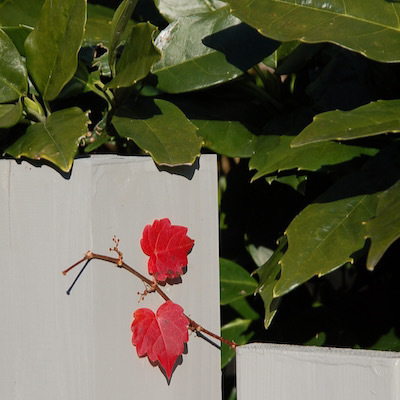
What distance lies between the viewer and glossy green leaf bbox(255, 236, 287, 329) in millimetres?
969

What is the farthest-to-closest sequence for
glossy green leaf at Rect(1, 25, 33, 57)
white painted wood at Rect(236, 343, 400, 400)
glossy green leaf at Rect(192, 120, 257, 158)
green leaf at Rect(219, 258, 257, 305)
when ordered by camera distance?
1. green leaf at Rect(219, 258, 257, 305)
2. glossy green leaf at Rect(192, 120, 257, 158)
3. glossy green leaf at Rect(1, 25, 33, 57)
4. white painted wood at Rect(236, 343, 400, 400)

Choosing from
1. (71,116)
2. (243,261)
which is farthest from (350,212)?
(243,261)

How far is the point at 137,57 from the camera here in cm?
99

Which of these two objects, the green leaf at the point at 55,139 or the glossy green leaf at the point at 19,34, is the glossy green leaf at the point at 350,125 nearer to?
the green leaf at the point at 55,139

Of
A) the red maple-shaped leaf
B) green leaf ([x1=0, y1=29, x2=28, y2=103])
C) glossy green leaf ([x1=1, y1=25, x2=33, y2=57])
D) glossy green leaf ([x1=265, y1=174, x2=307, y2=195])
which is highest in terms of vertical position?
glossy green leaf ([x1=1, y1=25, x2=33, y2=57])

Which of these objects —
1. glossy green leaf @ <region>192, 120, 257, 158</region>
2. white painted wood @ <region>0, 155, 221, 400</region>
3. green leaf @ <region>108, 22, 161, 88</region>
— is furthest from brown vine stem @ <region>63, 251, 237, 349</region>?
glossy green leaf @ <region>192, 120, 257, 158</region>

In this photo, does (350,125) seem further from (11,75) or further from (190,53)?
(11,75)

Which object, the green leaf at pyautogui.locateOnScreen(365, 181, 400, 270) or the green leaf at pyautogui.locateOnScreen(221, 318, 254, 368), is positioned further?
the green leaf at pyautogui.locateOnScreen(221, 318, 254, 368)

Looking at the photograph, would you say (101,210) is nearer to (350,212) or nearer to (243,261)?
(350,212)

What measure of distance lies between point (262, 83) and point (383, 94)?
25cm

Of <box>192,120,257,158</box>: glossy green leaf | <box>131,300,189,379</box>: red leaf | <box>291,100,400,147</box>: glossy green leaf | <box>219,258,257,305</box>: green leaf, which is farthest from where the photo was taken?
→ <box>219,258,257,305</box>: green leaf

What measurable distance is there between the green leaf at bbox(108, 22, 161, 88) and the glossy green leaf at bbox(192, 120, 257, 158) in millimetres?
260

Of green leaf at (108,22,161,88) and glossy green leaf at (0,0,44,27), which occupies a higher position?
glossy green leaf at (0,0,44,27)

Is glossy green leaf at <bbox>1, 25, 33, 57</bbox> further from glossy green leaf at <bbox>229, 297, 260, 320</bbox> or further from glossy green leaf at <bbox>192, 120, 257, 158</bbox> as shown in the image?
glossy green leaf at <bbox>229, 297, 260, 320</bbox>
